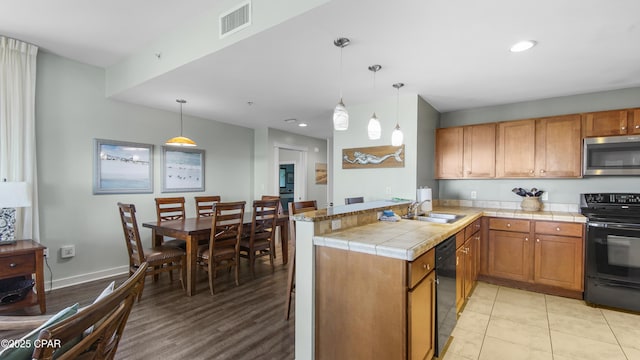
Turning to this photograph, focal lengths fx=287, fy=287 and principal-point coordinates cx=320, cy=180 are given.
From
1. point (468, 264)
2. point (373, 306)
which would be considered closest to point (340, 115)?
point (373, 306)

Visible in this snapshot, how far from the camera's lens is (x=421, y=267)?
1.73m

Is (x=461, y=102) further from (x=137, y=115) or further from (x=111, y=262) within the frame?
(x=111, y=262)

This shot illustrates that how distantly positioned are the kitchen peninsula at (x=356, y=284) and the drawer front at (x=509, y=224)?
5.60ft

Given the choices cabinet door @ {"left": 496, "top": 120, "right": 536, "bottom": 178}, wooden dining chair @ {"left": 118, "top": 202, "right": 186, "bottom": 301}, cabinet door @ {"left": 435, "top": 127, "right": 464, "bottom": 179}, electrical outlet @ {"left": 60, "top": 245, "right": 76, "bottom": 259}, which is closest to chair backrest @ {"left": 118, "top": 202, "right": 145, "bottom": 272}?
wooden dining chair @ {"left": 118, "top": 202, "right": 186, "bottom": 301}

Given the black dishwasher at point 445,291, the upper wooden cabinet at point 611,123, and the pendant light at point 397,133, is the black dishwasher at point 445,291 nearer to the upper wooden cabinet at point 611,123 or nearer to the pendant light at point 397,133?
the pendant light at point 397,133

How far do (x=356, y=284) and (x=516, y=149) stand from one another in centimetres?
311

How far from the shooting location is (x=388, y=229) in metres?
2.27

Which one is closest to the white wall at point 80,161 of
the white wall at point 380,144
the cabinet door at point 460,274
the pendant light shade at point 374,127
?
the white wall at point 380,144

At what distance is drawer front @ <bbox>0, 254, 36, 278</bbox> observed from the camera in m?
2.48

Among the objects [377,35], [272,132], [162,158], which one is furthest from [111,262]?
[377,35]

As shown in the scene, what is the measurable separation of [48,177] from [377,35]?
3.88m

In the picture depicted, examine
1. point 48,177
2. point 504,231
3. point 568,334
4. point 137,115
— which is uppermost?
point 137,115

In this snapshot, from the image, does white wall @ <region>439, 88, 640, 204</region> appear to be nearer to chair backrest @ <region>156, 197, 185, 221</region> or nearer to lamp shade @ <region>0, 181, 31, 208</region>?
chair backrest @ <region>156, 197, 185, 221</region>

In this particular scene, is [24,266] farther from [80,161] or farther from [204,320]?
[204,320]
